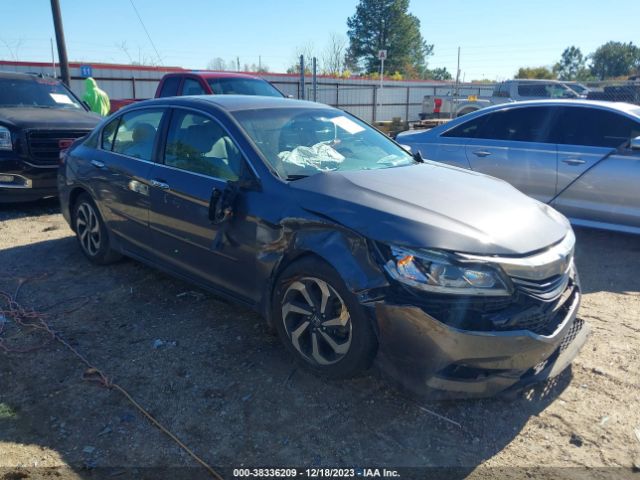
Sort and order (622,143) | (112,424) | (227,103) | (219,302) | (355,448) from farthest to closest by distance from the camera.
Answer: (622,143)
(219,302)
(227,103)
(112,424)
(355,448)

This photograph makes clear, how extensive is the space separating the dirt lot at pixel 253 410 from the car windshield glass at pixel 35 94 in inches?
220

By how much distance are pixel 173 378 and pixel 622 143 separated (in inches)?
201

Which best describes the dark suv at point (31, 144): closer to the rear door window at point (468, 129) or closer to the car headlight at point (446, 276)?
the rear door window at point (468, 129)

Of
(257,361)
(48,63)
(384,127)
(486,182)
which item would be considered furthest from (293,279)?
(48,63)

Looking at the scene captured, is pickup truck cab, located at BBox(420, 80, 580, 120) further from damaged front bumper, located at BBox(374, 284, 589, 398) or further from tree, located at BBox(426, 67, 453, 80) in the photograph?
tree, located at BBox(426, 67, 453, 80)

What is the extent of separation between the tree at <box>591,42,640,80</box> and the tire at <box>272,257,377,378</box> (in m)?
87.2

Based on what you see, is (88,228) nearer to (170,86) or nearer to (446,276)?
(446,276)

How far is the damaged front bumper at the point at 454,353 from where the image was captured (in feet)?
8.54

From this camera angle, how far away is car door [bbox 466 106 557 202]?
6005 millimetres

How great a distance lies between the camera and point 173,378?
329 cm

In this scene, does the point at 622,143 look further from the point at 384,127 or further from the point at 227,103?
the point at 384,127

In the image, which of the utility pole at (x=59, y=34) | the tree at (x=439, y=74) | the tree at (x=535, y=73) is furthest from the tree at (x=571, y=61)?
the utility pole at (x=59, y=34)

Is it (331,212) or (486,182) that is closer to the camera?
(331,212)

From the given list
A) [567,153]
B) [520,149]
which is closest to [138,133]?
[520,149]
